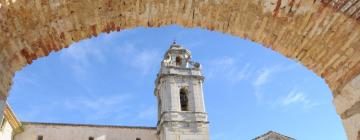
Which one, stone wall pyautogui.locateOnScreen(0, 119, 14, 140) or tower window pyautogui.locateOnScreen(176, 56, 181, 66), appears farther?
tower window pyautogui.locateOnScreen(176, 56, 181, 66)

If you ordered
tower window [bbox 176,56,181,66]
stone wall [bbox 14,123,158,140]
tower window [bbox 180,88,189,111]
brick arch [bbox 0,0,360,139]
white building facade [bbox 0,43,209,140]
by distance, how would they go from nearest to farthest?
1. brick arch [bbox 0,0,360,139]
2. white building facade [bbox 0,43,209,140]
3. tower window [bbox 180,88,189,111]
4. stone wall [bbox 14,123,158,140]
5. tower window [bbox 176,56,181,66]

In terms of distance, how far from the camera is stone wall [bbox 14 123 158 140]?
2312 cm

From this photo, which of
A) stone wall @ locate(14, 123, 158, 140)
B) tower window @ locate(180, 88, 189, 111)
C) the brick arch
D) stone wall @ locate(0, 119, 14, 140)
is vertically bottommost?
the brick arch

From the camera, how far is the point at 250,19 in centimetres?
421

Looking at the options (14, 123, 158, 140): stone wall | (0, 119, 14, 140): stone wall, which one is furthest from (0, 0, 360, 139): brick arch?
(14, 123, 158, 140): stone wall

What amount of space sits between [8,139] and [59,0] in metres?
19.2

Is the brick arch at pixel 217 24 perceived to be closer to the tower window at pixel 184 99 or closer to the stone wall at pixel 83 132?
the tower window at pixel 184 99

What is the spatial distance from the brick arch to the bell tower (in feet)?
55.6

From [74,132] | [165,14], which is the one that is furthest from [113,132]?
[165,14]

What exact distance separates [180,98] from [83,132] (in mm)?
6324

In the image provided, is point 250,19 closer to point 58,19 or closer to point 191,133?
point 58,19

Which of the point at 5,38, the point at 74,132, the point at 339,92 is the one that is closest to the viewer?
the point at 5,38

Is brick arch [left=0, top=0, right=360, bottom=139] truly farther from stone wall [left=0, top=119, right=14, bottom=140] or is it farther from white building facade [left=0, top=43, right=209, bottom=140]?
stone wall [left=0, top=119, right=14, bottom=140]

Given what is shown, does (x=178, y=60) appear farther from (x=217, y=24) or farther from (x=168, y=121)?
(x=217, y=24)
